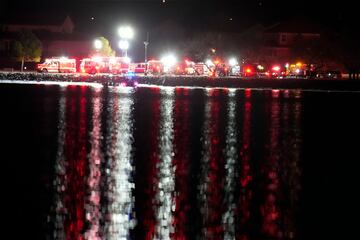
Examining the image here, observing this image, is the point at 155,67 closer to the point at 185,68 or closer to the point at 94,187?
the point at 185,68

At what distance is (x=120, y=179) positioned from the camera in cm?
1538

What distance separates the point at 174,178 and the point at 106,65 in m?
54.6

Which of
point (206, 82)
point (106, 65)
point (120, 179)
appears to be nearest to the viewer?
point (120, 179)

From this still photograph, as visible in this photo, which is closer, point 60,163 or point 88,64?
point 60,163

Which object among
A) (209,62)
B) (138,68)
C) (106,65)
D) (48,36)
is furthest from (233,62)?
(48,36)

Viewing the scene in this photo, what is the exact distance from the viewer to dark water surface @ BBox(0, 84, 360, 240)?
11906 mm

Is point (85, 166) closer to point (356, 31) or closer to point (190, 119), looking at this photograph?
point (190, 119)

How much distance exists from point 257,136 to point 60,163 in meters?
8.05

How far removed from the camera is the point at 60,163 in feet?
55.8

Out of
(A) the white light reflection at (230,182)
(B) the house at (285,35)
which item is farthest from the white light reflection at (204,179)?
(B) the house at (285,35)

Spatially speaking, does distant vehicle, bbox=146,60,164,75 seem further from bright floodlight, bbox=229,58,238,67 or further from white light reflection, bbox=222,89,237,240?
white light reflection, bbox=222,89,237,240

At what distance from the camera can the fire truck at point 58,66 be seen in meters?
70.8

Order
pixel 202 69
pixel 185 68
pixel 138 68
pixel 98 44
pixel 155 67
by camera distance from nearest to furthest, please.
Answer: pixel 138 68 < pixel 155 67 < pixel 185 68 < pixel 202 69 < pixel 98 44

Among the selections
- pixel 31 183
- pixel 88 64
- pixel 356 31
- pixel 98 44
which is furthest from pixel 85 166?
pixel 98 44
